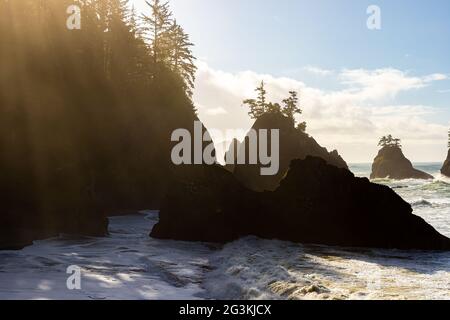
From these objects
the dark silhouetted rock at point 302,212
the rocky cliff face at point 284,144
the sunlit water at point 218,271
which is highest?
the rocky cliff face at point 284,144

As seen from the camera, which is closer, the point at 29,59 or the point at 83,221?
the point at 83,221

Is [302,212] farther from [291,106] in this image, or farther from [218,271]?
[291,106]

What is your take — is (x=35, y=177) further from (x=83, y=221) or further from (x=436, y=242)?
(x=436, y=242)

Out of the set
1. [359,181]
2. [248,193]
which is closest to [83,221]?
[248,193]

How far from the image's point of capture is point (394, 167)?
123 meters

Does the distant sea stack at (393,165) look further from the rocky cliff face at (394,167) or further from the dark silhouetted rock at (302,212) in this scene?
the dark silhouetted rock at (302,212)

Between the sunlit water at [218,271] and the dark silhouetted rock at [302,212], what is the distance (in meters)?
1.26

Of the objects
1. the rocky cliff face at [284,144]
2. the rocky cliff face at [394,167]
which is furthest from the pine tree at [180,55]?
the rocky cliff face at [394,167]

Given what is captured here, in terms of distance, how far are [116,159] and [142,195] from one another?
4772 millimetres

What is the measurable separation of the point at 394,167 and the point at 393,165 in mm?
733

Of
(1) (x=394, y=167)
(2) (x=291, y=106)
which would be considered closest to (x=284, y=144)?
(2) (x=291, y=106)

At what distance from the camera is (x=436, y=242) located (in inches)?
780

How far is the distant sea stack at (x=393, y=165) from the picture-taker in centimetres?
11906
